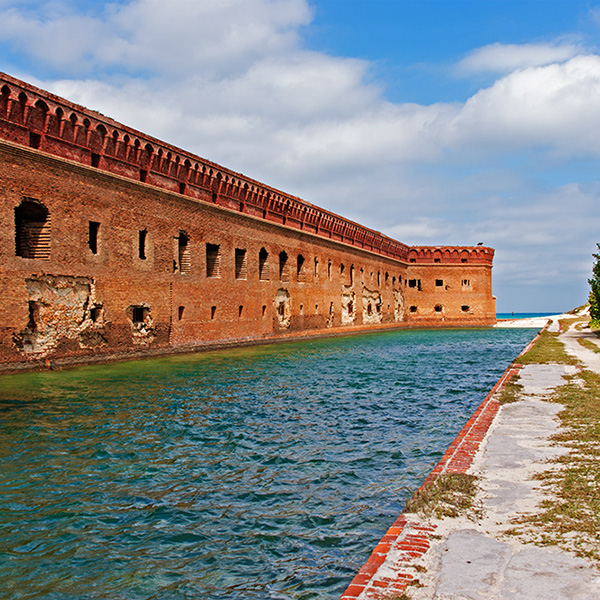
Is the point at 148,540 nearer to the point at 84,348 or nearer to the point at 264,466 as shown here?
the point at 264,466

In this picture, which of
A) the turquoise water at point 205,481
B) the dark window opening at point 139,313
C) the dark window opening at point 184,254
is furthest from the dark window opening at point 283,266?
the turquoise water at point 205,481

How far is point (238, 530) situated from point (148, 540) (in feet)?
1.94

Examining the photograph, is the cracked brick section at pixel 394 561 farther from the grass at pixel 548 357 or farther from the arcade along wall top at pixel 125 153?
the arcade along wall top at pixel 125 153

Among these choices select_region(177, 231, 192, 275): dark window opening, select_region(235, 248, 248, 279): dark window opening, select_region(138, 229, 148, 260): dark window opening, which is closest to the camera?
select_region(138, 229, 148, 260): dark window opening

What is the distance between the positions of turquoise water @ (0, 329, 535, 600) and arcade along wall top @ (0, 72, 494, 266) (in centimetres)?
563

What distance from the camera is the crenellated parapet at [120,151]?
12.2 metres

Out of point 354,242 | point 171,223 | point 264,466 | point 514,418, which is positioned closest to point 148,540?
point 264,466

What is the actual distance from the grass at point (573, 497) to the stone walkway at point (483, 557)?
9 cm

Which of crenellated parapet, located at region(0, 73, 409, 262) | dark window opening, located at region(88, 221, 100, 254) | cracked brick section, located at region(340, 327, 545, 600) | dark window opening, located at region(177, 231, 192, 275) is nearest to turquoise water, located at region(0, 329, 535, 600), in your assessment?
cracked brick section, located at region(340, 327, 545, 600)

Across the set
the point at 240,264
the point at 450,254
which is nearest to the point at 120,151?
the point at 240,264

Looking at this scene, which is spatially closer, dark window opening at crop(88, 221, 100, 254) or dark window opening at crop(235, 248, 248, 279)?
dark window opening at crop(88, 221, 100, 254)

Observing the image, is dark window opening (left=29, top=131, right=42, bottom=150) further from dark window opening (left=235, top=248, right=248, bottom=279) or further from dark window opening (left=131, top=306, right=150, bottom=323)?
dark window opening (left=235, top=248, right=248, bottom=279)

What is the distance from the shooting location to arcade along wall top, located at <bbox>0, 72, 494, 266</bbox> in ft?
40.0

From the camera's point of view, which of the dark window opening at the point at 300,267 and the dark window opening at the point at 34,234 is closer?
the dark window opening at the point at 34,234
